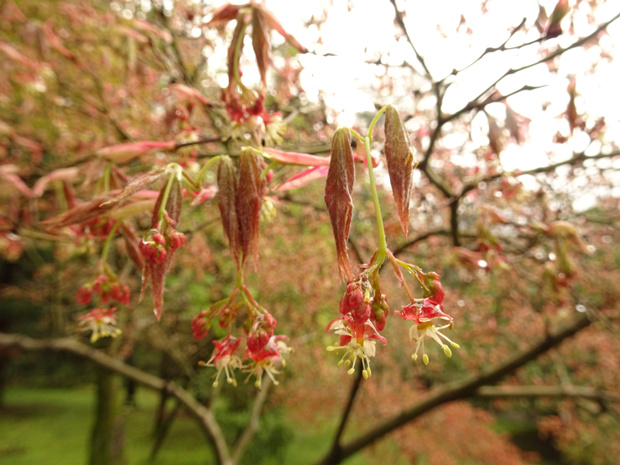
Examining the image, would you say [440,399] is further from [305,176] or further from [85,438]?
[85,438]

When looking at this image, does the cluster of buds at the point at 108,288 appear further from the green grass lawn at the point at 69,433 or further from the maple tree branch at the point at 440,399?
the green grass lawn at the point at 69,433

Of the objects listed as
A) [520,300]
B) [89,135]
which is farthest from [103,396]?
[520,300]

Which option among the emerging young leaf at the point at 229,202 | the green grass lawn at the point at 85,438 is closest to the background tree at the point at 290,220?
the emerging young leaf at the point at 229,202

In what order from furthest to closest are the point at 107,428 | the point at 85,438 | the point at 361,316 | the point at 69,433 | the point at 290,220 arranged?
the point at 69,433 < the point at 85,438 < the point at 107,428 < the point at 290,220 < the point at 361,316

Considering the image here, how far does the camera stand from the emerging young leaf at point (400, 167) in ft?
1.69

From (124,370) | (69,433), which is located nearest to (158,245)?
(124,370)

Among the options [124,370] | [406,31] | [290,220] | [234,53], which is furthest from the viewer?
[124,370]

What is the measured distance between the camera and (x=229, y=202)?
0.60 m

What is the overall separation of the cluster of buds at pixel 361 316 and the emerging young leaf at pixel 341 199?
0.02 m

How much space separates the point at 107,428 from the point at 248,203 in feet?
18.2

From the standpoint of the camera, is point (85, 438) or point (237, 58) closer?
point (237, 58)

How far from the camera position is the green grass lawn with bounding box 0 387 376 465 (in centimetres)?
A: 611

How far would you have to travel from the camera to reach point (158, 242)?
586 mm

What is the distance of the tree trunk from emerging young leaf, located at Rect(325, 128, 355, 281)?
4918 millimetres
